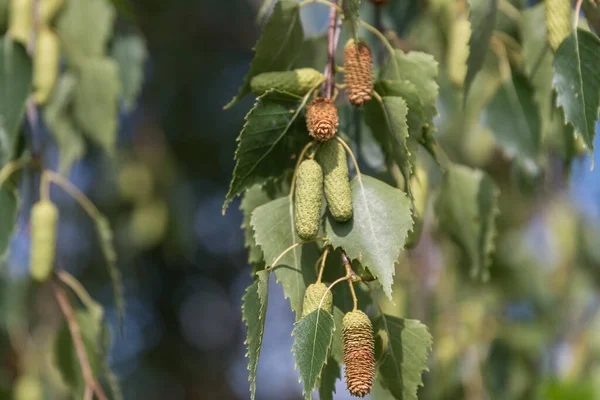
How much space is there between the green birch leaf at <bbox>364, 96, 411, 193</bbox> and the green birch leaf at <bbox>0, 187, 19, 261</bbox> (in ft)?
1.97

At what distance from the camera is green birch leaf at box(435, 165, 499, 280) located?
1.26 meters

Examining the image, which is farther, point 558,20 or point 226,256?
point 226,256

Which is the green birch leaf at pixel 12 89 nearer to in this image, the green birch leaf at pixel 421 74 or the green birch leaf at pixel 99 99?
the green birch leaf at pixel 99 99

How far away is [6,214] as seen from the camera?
1.18m

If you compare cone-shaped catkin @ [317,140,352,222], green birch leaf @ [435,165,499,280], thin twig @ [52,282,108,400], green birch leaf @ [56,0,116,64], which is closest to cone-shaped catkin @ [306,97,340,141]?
cone-shaped catkin @ [317,140,352,222]

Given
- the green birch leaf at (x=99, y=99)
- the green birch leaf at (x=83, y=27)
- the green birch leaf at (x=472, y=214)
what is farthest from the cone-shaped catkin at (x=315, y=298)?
the green birch leaf at (x=83, y=27)

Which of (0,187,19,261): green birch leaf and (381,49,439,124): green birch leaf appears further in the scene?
(0,187,19,261): green birch leaf

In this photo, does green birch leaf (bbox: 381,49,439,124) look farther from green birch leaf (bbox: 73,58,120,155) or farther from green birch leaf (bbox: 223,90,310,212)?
green birch leaf (bbox: 73,58,120,155)

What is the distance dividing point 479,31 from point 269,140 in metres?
0.37

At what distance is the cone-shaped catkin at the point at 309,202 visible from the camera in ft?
2.46

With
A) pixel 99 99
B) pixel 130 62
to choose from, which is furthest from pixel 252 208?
pixel 130 62

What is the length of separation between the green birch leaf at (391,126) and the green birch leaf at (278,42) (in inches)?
5.0

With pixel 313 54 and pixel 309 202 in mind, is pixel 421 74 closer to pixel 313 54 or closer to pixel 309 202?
pixel 313 54

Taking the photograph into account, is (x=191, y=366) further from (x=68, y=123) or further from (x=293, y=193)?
(x=293, y=193)
